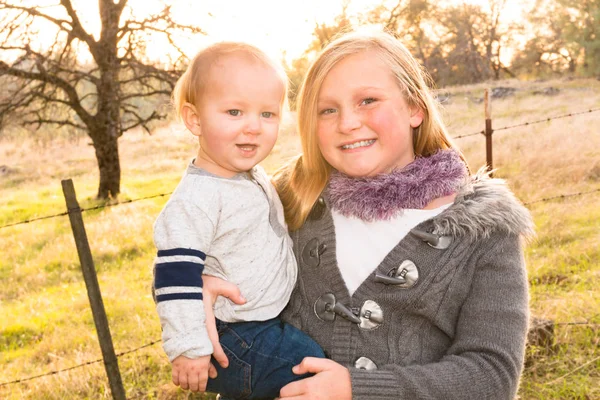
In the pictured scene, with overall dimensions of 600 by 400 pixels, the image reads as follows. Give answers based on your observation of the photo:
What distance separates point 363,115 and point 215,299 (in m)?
0.77

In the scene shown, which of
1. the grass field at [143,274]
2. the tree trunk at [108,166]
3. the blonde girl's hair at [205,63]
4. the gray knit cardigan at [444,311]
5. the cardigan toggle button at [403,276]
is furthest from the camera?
the tree trunk at [108,166]

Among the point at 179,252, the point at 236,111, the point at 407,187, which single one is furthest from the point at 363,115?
the point at 179,252

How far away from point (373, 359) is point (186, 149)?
18612 mm

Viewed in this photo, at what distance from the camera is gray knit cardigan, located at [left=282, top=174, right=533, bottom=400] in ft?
5.48

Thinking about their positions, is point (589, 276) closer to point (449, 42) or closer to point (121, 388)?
point (121, 388)

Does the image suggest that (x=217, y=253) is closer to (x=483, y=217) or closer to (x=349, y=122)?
(x=349, y=122)

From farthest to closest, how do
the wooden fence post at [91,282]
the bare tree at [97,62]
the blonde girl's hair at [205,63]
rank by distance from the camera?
the bare tree at [97,62] → the wooden fence post at [91,282] → the blonde girl's hair at [205,63]

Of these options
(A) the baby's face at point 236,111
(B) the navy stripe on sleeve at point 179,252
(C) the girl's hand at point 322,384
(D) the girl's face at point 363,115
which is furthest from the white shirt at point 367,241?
(B) the navy stripe on sleeve at point 179,252

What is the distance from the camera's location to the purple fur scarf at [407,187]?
1.93 meters

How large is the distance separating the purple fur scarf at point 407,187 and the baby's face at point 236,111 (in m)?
0.37

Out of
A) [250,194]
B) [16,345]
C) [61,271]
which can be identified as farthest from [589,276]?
[61,271]

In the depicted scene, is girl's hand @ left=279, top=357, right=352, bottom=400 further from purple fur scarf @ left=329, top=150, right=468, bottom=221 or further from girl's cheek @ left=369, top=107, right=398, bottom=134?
girl's cheek @ left=369, top=107, right=398, bottom=134

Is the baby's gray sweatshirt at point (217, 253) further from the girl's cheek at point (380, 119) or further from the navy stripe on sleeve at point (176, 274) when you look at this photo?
the girl's cheek at point (380, 119)

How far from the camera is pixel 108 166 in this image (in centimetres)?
1241
